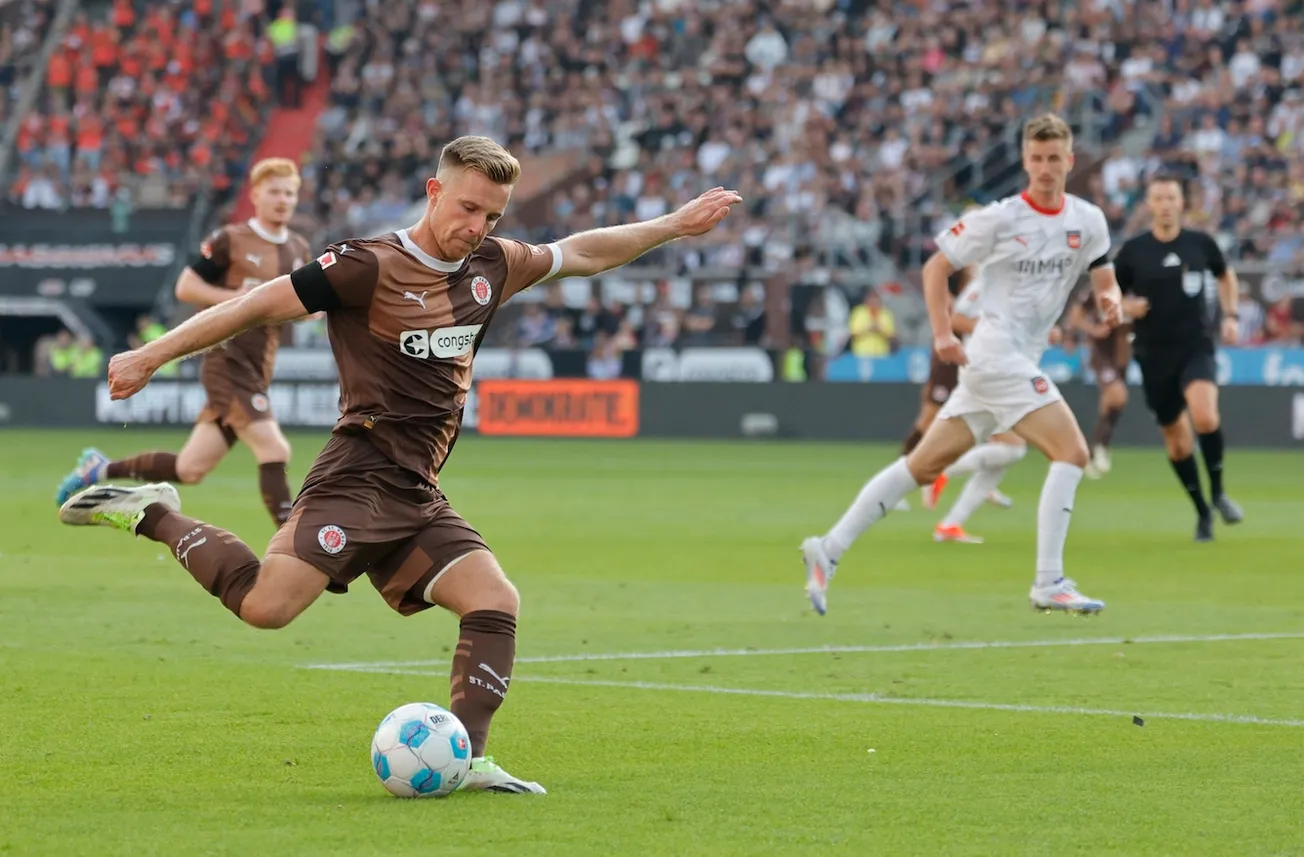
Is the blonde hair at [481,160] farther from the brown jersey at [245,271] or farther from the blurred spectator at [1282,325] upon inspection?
the blurred spectator at [1282,325]

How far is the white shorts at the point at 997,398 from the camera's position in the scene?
36.1 feet

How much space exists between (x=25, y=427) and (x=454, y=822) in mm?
29561

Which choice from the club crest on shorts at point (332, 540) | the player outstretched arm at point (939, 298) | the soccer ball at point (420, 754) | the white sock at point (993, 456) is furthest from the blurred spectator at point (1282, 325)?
the soccer ball at point (420, 754)

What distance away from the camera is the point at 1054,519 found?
10.9 m

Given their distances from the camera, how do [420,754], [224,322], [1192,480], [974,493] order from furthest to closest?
[1192,480] → [974,493] → [224,322] → [420,754]

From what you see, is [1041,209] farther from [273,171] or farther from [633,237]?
[273,171]

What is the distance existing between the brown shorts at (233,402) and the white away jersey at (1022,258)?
187 inches

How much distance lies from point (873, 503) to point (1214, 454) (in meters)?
5.74

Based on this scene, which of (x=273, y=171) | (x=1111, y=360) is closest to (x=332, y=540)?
(x=273, y=171)

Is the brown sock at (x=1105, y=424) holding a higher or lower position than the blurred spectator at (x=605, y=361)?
lower

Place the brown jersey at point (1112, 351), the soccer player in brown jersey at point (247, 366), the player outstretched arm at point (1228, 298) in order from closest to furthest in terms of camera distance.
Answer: the soccer player in brown jersey at point (247, 366)
the player outstretched arm at point (1228, 298)
the brown jersey at point (1112, 351)

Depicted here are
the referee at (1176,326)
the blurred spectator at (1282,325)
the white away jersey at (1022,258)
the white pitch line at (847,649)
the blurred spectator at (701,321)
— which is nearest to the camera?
the white pitch line at (847,649)

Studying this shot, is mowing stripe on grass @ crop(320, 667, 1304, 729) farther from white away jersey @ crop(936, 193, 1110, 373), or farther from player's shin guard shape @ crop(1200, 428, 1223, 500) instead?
player's shin guard shape @ crop(1200, 428, 1223, 500)

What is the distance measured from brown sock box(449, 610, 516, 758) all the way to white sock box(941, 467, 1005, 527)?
934 centimetres
